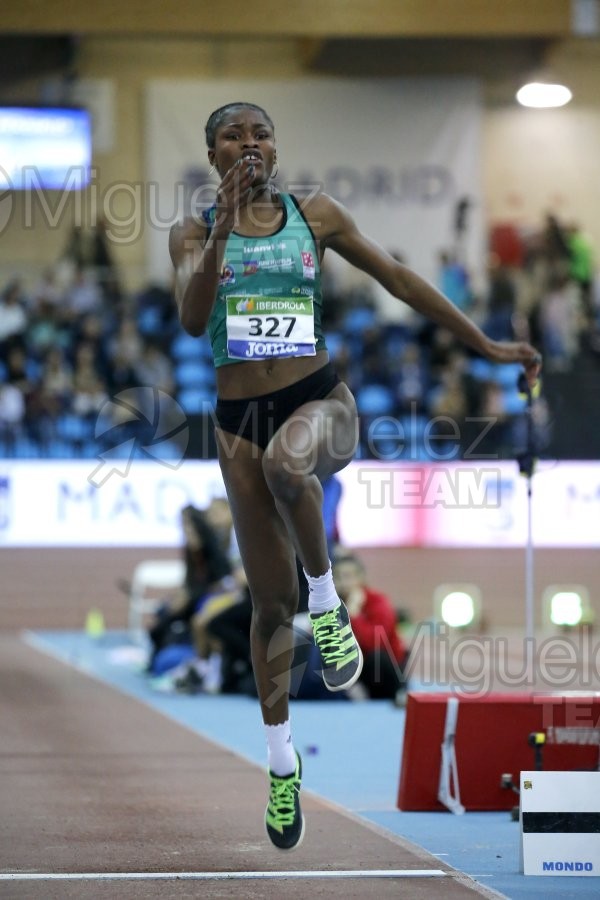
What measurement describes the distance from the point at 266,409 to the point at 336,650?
783mm

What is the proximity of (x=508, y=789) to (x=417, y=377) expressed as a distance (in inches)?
423

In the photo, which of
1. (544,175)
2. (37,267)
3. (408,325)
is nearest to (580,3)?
(408,325)

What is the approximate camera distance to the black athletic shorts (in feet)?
14.7

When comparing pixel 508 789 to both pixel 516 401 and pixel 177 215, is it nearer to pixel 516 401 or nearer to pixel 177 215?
pixel 516 401

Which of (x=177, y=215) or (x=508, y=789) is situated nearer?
(x=508, y=789)

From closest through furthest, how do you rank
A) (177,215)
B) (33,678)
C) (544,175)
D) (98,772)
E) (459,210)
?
(98,772) → (33,678) → (177,215) → (459,210) → (544,175)

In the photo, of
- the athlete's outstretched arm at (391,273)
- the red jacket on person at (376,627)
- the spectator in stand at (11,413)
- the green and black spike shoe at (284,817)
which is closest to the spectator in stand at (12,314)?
the spectator in stand at (11,413)

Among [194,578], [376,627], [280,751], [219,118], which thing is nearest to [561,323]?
[194,578]

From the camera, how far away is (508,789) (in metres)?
6.10

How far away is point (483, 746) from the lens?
6105mm

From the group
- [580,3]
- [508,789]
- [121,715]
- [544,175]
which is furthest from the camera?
[544,175]

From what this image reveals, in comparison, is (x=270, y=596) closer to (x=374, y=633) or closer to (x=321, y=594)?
(x=321, y=594)

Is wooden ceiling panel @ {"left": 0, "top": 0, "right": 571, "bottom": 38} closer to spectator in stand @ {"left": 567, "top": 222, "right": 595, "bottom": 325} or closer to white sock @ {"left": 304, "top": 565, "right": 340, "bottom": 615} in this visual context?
spectator in stand @ {"left": 567, "top": 222, "right": 595, "bottom": 325}

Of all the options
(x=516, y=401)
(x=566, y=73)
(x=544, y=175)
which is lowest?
(x=516, y=401)
